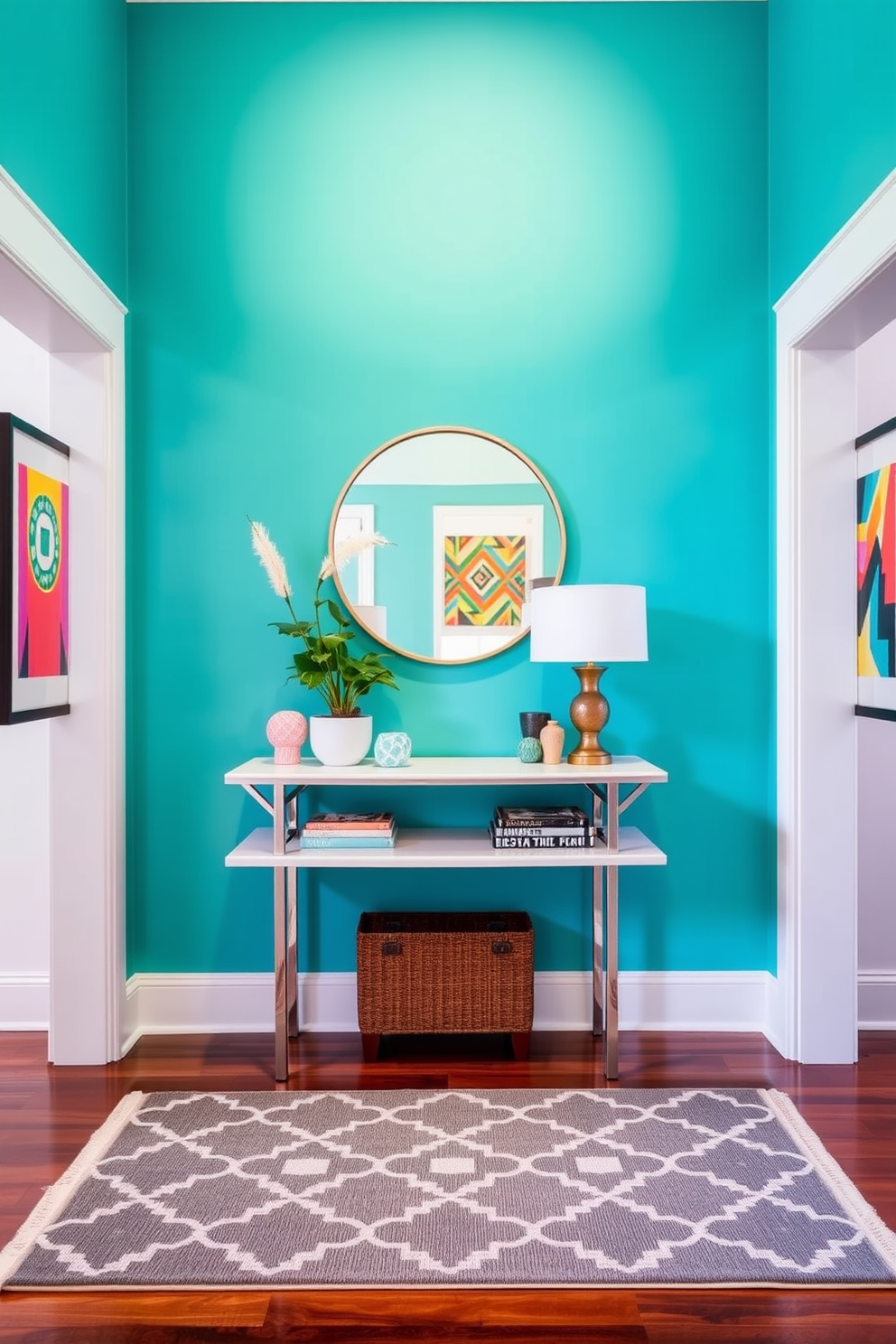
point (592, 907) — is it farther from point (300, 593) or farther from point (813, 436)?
point (813, 436)

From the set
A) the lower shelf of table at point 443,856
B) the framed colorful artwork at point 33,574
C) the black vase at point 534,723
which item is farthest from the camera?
the black vase at point 534,723

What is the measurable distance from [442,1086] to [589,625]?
4.13 ft

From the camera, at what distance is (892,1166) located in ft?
6.78

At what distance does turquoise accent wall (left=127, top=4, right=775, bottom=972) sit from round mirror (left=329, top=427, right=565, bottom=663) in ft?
0.28

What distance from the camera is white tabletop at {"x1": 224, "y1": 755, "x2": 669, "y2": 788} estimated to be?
247 cm

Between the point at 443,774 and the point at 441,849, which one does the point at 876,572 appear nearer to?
the point at 443,774

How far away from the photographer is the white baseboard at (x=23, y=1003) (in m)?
2.93

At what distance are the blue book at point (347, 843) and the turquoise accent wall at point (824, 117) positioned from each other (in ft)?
6.27

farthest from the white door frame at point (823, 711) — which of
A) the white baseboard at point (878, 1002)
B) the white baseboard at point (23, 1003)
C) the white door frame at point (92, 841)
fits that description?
the white baseboard at point (23, 1003)

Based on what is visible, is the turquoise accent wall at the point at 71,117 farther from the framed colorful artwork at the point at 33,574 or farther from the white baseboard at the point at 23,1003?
the white baseboard at the point at 23,1003

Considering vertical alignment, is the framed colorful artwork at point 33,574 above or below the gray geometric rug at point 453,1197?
above

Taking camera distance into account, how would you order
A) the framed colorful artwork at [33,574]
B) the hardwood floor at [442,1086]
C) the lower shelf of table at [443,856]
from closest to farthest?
the hardwood floor at [442,1086] < the framed colorful artwork at [33,574] < the lower shelf of table at [443,856]

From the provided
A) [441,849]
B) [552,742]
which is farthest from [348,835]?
[552,742]

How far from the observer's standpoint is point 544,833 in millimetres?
2562
